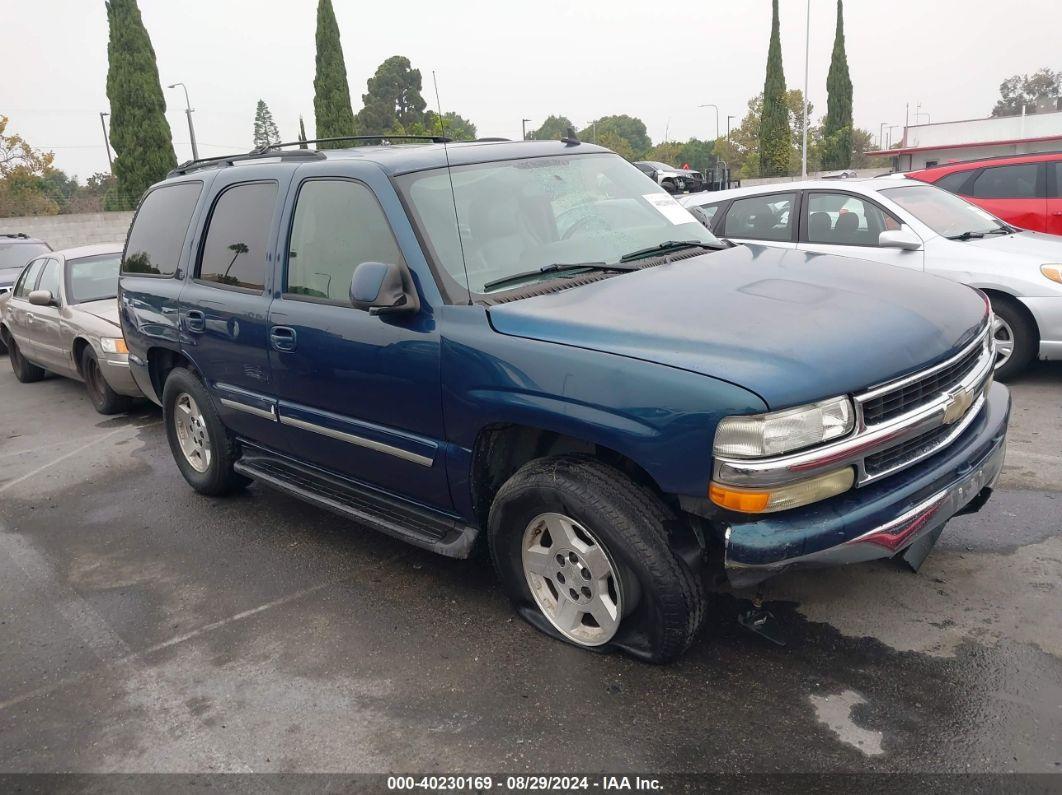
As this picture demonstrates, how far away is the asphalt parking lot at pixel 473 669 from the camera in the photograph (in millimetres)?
2871

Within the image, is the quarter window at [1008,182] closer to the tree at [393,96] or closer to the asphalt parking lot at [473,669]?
the asphalt parking lot at [473,669]

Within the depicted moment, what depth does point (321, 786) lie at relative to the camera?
2.81 m

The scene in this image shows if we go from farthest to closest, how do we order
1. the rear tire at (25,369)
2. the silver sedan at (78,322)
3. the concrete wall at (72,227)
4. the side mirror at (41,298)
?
the concrete wall at (72,227), the rear tire at (25,369), the side mirror at (41,298), the silver sedan at (78,322)

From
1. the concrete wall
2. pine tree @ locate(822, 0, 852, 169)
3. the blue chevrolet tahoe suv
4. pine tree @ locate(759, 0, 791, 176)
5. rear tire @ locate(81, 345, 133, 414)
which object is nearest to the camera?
the blue chevrolet tahoe suv

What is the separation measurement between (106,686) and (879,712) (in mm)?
2879

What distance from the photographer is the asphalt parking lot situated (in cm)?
287

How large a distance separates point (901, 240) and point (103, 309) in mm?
6969

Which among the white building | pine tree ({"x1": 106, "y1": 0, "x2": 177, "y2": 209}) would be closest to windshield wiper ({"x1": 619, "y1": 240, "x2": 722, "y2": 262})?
pine tree ({"x1": 106, "y1": 0, "x2": 177, "y2": 209})

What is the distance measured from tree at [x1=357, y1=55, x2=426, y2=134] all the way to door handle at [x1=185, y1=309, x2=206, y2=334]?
8138 centimetres

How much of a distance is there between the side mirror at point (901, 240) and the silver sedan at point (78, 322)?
243 inches

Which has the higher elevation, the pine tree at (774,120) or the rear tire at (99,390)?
the pine tree at (774,120)

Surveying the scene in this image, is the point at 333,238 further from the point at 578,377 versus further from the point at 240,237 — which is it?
the point at 578,377

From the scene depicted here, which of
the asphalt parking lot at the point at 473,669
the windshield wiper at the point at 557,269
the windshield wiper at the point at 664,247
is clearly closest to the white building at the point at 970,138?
the windshield wiper at the point at 664,247

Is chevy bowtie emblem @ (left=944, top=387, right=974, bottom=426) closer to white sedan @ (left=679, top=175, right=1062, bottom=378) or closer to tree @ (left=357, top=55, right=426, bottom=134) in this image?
white sedan @ (left=679, top=175, right=1062, bottom=378)
